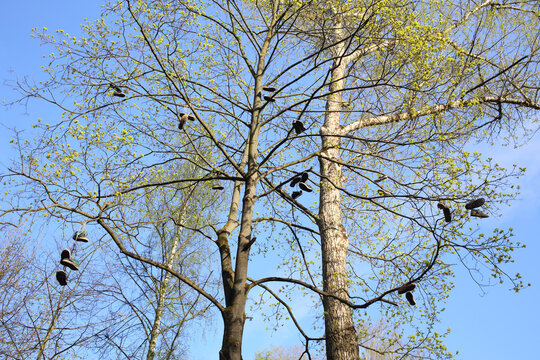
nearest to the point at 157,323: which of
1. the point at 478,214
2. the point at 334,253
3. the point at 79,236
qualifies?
the point at 334,253

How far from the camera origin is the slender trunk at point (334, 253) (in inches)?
196

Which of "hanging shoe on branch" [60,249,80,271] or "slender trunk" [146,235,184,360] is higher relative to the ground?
"slender trunk" [146,235,184,360]

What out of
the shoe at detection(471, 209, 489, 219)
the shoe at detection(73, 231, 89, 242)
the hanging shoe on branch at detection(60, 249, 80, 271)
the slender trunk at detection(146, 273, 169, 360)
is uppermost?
the slender trunk at detection(146, 273, 169, 360)

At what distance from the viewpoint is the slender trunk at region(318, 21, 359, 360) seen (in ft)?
16.3

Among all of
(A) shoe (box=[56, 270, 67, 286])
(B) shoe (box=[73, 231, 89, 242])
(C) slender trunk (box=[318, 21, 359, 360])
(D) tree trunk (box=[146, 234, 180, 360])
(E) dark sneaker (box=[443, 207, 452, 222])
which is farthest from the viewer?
(D) tree trunk (box=[146, 234, 180, 360])

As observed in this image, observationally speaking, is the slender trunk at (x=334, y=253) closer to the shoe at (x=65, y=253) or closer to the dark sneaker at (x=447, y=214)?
the dark sneaker at (x=447, y=214)

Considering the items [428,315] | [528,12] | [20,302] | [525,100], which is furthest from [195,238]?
[528,12]

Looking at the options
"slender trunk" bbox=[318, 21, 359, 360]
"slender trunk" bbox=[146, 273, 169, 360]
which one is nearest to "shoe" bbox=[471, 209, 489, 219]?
"slender trunk" bbox=[318, 21, 359, 360]

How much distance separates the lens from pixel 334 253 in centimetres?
583

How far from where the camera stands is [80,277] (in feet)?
28.1

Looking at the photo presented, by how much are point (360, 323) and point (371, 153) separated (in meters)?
2.21

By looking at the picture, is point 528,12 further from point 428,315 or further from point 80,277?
point 80,277

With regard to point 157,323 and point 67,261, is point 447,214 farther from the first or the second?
point 157,323

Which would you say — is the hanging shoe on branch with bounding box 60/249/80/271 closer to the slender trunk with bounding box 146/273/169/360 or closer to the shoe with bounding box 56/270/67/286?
the shoe with bounding box 56/270/67/286
